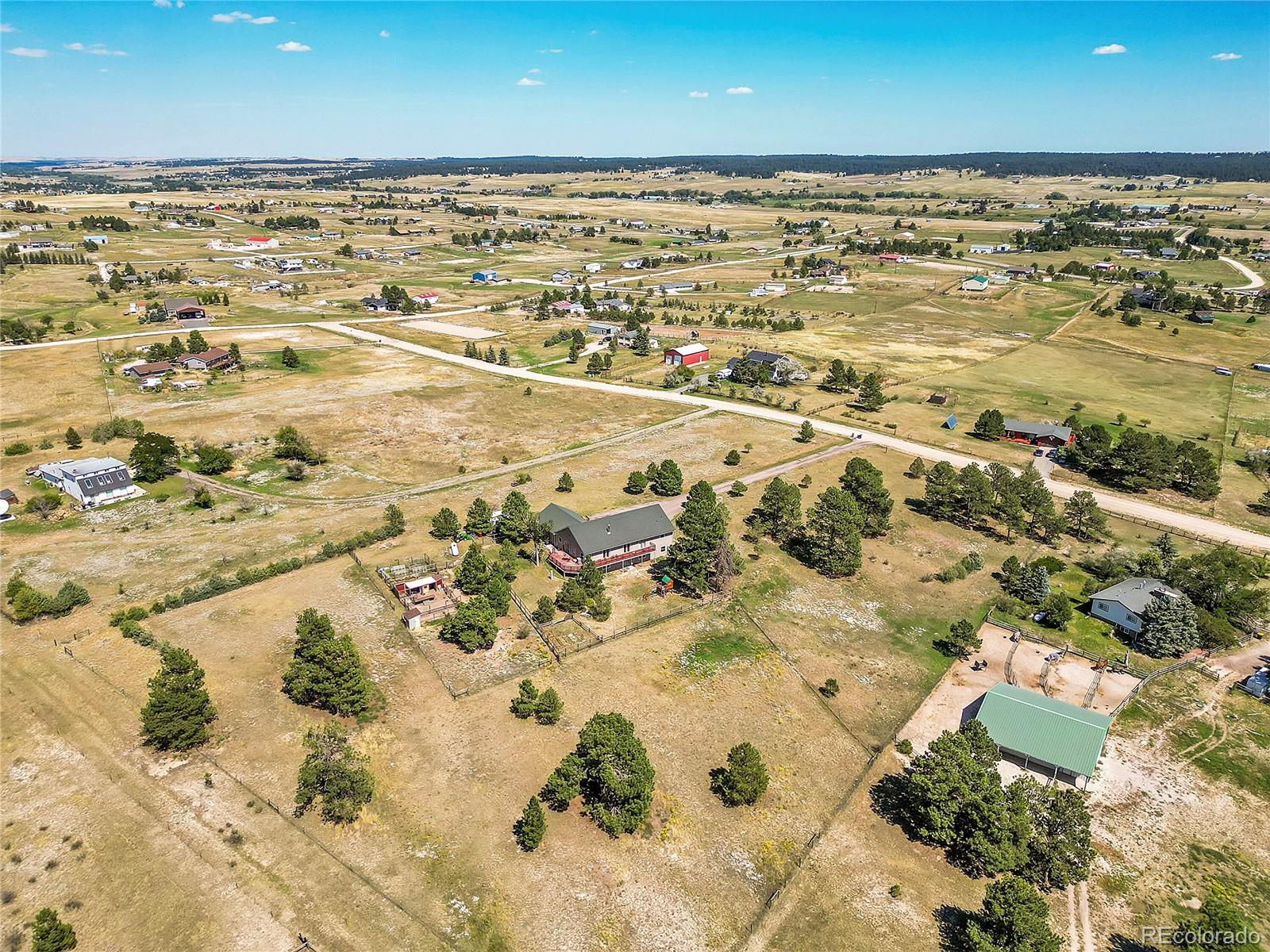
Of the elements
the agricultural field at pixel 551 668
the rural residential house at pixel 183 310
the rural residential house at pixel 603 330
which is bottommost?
the agricultural field at pixel 551 668

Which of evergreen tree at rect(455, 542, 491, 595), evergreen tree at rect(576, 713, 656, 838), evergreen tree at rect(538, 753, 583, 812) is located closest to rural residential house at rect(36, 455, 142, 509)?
evergreen tree at rect(455, 542, 491, 595)

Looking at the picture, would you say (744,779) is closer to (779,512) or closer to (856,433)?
(779,512)

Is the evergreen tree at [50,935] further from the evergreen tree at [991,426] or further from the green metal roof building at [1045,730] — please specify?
the evergreen tree at [991,426]

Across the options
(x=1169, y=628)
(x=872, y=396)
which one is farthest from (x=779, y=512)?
(x=872, y=396)

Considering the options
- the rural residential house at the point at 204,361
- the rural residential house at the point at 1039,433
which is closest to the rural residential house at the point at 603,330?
the rural residential house at the point at 204,361

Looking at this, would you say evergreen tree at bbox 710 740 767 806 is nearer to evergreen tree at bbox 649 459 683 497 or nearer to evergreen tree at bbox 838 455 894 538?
evergreen tree at bbox 838 455 894 538

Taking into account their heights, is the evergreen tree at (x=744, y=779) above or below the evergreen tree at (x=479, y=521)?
below
